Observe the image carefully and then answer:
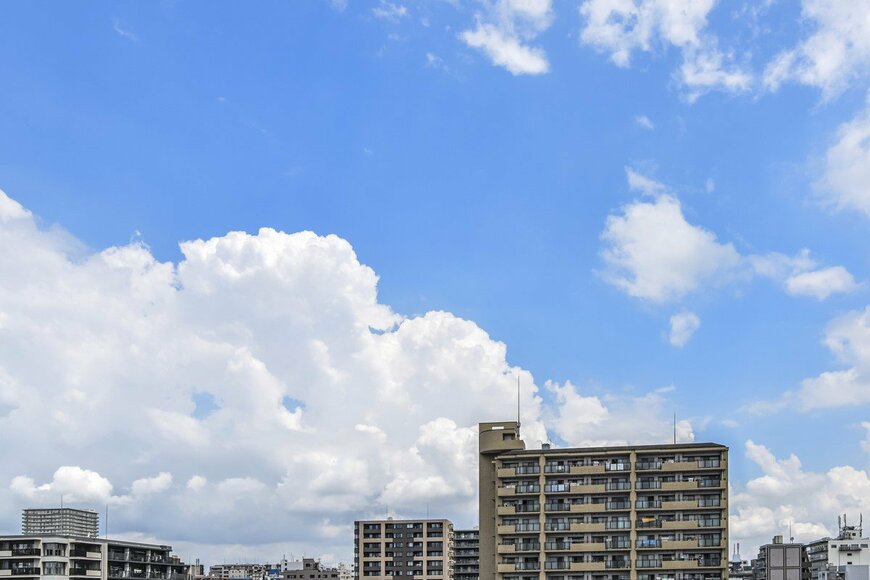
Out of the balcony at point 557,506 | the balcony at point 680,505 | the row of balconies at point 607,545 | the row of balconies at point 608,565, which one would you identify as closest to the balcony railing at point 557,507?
the balcony at point 557,506

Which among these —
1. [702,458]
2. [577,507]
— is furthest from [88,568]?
[702,458]

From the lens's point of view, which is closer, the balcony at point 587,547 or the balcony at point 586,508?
the balcony at point 587,547

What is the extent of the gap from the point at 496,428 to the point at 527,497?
12790 millimetres

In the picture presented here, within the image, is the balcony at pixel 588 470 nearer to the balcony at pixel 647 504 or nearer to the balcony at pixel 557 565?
the balcony at pixel 647 504

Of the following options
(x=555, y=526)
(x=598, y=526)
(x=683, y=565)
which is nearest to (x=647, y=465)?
(x=598, y=526)

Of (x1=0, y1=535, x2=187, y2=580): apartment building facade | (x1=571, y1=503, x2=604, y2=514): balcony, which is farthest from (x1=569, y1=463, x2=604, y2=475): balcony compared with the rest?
(x1=0, y1=535, x2=187, y2=580): apartment building facade

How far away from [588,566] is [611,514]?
7.90 meters

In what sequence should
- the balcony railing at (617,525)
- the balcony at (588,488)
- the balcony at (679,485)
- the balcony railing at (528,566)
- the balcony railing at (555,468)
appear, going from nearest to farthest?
1. the balcony at (679,485)
2. the balcony railing at (617,525)
3. the balcony railing at (528,566)
4. the balcony at (588,488)
5. the balcony railing at (555,468)

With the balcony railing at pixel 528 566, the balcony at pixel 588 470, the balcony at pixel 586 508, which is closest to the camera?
the balcony at pixel 586 508

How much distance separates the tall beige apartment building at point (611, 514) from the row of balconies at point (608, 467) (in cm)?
14

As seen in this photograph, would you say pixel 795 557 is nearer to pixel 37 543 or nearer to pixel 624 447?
pixel 624 447

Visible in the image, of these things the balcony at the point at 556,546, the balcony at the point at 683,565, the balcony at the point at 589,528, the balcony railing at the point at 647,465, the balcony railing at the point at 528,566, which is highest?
the balcony railing at the point at 647,465

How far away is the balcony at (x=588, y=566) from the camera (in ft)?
458

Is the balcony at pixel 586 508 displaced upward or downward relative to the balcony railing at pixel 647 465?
downward
